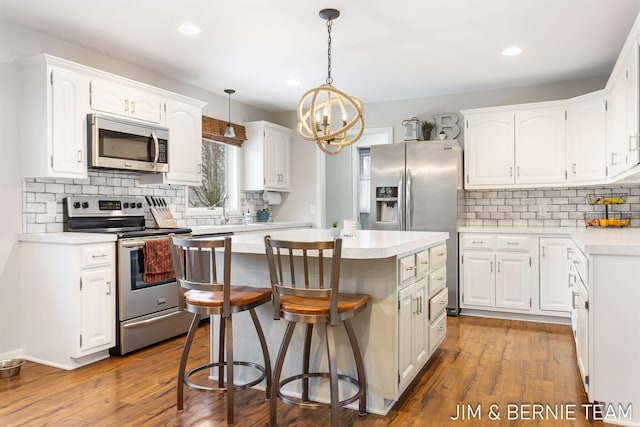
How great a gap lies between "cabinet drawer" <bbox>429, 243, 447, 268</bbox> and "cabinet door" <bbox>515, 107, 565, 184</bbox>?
1.90m

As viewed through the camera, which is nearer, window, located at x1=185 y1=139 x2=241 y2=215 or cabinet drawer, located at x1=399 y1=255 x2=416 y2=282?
cabinet drawer, located at x1=399 y1=255 x2=416 y2=282

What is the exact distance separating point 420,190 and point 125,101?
301cm

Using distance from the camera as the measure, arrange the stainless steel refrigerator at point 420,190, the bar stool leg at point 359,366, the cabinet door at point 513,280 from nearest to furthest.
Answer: the bar stool leg at point 359,366, the cabinet door at point 513,280, the stainless steel refrigerator at point 420,190

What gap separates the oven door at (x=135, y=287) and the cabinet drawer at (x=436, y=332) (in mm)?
1944

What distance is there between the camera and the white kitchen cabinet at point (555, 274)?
171 inches

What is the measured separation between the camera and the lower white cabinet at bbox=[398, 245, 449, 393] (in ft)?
8.25

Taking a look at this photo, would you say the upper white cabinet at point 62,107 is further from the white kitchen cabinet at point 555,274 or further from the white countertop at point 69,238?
the white kitchen cabinet at point 555,274

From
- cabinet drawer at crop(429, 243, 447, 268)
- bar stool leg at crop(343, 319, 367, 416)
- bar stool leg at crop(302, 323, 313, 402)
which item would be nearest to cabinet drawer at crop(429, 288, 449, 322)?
cabinet drawer at crop(429, 243, 447, 268)

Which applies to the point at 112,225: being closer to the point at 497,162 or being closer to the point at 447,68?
the point at 447,68

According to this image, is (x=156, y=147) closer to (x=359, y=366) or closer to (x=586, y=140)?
(x=359, y=366)

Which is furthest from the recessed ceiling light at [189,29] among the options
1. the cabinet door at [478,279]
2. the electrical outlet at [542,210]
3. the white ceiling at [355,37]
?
the electrical outlet at [542,210]

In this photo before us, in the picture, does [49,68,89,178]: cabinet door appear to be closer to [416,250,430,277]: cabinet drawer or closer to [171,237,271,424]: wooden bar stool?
[171,237,271,424]: wooden bar stool

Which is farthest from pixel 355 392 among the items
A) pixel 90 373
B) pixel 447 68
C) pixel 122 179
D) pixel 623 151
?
pixel 447 68

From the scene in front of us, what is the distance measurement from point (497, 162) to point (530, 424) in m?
3.10
